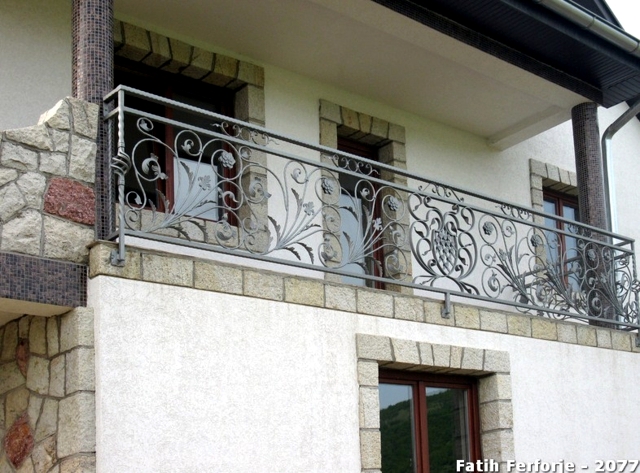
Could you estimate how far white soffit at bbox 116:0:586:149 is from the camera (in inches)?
332

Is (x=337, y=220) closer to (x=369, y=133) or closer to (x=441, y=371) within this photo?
(x=369, y=133)

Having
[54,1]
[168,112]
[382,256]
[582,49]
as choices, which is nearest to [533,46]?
[582,49]

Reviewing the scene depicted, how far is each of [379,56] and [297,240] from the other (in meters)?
3.08

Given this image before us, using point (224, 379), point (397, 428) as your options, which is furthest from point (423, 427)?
point (224, 379)

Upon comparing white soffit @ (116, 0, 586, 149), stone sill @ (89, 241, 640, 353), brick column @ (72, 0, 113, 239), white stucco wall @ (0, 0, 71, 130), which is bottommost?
stone sill @ (89, 241, 640, 353)

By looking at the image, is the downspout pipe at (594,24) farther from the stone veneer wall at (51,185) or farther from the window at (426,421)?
the stone veneer wall at (51,185)

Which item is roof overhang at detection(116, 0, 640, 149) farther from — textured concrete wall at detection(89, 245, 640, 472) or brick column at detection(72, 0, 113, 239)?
textured concrete wall at detection(89, 245, 640, 472)

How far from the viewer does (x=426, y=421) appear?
26.6 ft

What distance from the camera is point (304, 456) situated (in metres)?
6.62

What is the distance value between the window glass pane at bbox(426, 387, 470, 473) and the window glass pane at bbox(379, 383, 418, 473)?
20 cm

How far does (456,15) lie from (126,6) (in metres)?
2.84

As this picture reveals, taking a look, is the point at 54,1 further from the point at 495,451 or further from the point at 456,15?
the point at 495,451

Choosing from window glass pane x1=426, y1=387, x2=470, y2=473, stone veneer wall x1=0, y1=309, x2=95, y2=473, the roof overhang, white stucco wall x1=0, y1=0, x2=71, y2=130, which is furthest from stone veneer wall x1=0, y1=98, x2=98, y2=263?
window glass pane x1=426, y1=387, x2=470, y2=473

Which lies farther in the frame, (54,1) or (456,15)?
(456,15)
